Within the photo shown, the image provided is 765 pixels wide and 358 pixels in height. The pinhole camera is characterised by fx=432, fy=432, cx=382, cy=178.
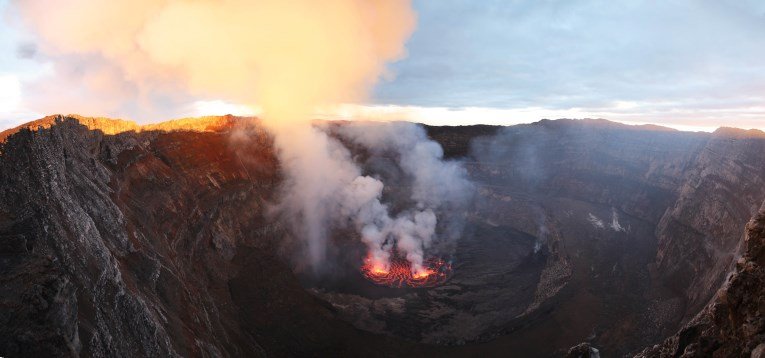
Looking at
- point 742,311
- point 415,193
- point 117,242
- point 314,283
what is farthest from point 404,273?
point 742,311

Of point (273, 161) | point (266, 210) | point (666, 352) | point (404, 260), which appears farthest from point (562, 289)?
point (273, 161)

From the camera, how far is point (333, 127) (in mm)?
70125

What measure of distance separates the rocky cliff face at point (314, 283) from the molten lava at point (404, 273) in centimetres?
169

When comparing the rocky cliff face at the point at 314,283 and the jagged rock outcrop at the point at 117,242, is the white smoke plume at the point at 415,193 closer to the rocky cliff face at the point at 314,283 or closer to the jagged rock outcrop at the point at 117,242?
the rocky cliff face at the point at 314,283

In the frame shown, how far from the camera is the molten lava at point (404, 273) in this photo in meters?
40.5

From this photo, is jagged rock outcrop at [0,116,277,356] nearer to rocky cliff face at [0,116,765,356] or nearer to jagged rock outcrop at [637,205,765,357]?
rocky cliff face at [0,116,765,356]

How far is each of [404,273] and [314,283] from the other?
30.8 feet

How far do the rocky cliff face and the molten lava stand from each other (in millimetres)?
1685

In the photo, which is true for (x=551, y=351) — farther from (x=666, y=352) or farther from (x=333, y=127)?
(x=333, y=127)

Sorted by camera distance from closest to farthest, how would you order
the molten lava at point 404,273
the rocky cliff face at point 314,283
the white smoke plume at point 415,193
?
the rocky cliff face at point 314,283, the molten lava at point 404,273, the white smoke plume at point 415,193

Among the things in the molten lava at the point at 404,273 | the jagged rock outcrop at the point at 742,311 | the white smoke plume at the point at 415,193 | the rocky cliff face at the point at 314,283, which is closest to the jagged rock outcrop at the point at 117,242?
the rocky cliff face at the point at 314,283

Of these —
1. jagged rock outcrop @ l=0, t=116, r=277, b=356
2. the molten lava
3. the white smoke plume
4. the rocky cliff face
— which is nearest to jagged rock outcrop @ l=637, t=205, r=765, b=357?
the rocky cliff face

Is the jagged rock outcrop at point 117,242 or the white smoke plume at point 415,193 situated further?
the white smoke plume at point 415,193

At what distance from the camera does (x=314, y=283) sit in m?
38.2
